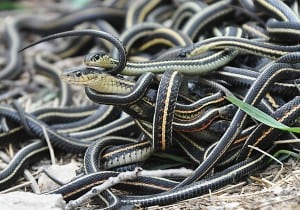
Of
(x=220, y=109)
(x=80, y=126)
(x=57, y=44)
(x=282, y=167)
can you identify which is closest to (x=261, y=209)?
(x=282, y=167)

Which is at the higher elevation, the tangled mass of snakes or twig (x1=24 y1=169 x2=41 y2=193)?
the tangled mass of snakes

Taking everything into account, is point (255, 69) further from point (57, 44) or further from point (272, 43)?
point (57, 44)

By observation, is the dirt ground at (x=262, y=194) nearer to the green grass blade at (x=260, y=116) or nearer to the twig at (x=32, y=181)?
the green grass blade at (x=260, y=116)

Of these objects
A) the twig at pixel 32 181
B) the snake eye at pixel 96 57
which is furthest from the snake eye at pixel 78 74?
the twig at pixel 32 181

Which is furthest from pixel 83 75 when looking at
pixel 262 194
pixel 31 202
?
pixel 262 194

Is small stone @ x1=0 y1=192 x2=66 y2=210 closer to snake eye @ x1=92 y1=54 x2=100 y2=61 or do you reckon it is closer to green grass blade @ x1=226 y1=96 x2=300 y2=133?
snake eye @ x1=92 y1=54 x2=100 y2=61

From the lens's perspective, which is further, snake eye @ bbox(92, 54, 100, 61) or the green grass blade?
snake eye @ bbox(92, 54, 100, 61)

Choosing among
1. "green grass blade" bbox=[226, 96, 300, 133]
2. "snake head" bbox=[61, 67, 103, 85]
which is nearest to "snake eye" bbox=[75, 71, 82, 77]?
"snake head" bbox=[61, 67, 103, 85]

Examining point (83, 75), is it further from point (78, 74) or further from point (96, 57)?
point (96, 57)
